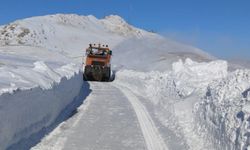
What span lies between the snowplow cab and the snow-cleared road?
15.2m

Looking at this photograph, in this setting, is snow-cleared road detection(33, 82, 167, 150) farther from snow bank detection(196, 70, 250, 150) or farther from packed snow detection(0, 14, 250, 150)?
snow bank detection(196, 70, 250, 150)

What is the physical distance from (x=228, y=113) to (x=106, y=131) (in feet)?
12.2

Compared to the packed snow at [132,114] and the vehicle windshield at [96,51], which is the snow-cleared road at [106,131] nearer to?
the packed snow at [132,114]

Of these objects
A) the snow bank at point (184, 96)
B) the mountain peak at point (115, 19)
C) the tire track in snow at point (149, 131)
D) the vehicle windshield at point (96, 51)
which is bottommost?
the tire track in snow at point (149, 131)

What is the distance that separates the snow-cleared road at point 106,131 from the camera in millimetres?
9977

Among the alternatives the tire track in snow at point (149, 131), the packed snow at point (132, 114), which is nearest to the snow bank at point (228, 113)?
the packed snow at point (132, 114)

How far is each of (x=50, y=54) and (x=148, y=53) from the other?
17317 millimetres

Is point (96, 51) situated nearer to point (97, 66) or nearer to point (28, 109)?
point (97, 66)

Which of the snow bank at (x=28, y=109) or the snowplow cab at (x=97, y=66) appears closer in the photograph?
the snow bank at (x=28, y=109)

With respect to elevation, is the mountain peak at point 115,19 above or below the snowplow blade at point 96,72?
above

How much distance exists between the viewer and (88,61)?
32656 mm

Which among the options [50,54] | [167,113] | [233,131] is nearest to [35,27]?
[50,54]

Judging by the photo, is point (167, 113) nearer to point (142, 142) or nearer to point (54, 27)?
point (142, 142)

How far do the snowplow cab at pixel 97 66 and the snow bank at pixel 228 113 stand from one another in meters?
20.6
